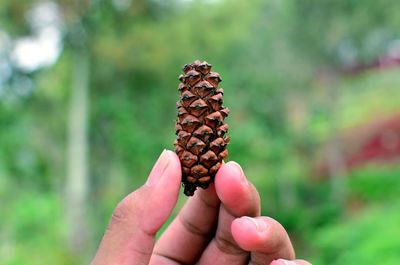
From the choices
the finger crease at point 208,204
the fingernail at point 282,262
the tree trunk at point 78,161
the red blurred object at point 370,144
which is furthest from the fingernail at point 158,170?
the red blurred object at point 370,144

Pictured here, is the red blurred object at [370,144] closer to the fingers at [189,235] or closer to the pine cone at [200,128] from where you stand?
the fingers at [189,235]

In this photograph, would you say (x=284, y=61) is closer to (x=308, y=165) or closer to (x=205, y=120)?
(x=308, y=165)

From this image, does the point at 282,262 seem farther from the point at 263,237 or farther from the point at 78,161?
the point at 78,161

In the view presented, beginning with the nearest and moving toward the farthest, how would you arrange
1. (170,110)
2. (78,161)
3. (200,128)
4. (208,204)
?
(200,128), (208,204), (78,161), (170,110)

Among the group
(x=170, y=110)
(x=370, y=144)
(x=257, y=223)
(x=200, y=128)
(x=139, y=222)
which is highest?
(x=370, y=144)

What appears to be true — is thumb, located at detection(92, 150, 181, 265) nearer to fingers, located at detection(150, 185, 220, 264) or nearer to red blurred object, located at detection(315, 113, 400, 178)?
fingers, located at detection(150, 185, 220, 264)

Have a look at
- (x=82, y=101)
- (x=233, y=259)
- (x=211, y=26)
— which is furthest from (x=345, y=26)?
(x=233, y=259)

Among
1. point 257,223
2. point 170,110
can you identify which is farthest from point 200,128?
point 170,110
